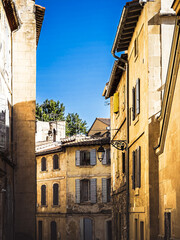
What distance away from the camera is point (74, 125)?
76.0 metres

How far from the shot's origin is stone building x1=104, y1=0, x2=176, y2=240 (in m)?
15.0

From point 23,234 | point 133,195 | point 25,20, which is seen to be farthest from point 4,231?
point 25,20

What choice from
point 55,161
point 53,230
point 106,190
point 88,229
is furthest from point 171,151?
point 53,230

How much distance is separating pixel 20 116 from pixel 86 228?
22.9m

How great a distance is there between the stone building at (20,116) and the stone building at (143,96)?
3954 millimetres

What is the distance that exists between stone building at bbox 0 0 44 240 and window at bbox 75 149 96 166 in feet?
69.3

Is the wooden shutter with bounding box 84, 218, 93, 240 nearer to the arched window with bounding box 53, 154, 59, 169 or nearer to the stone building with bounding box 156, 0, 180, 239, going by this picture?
the arched window with bounding box 53, 154, 59, 169

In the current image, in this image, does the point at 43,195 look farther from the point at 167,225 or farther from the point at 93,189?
the point at 167,225

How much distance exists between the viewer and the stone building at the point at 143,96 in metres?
15.0

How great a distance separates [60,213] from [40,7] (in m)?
25.1

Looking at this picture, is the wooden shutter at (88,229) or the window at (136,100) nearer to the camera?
the window at (136,100)

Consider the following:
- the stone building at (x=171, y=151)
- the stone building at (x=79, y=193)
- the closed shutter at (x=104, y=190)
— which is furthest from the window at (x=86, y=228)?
the stone building at (x=171, y=151)

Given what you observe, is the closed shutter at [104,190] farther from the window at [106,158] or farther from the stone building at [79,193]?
the window at [106,158]

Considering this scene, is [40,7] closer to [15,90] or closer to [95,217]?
[15,90]
